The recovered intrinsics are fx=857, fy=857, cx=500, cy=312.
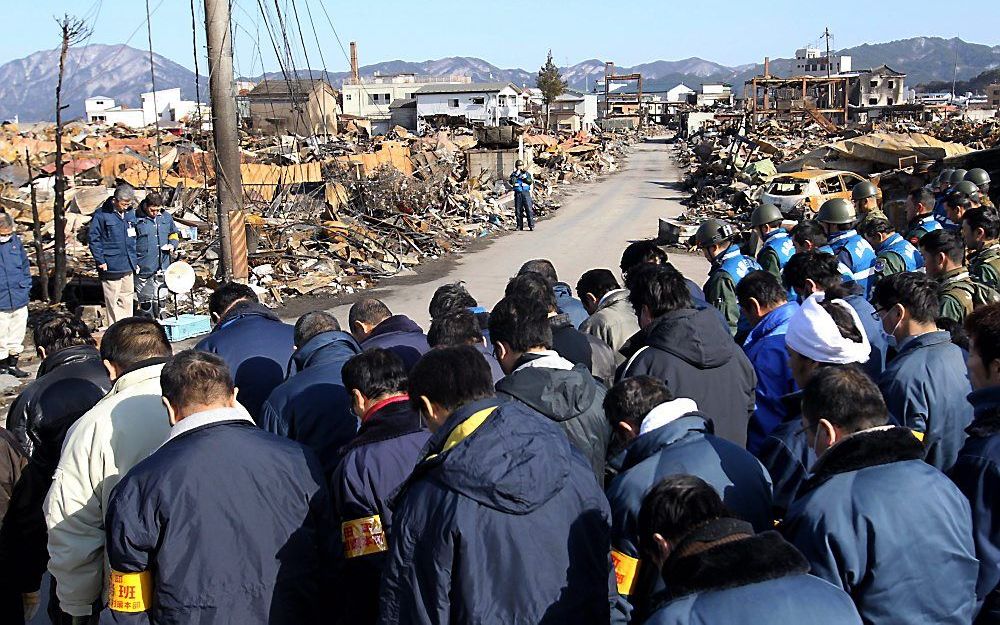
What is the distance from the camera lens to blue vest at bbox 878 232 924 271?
7473 millimetres

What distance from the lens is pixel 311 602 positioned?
346 cm

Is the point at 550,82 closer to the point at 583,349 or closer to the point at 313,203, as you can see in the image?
the point at 313,203

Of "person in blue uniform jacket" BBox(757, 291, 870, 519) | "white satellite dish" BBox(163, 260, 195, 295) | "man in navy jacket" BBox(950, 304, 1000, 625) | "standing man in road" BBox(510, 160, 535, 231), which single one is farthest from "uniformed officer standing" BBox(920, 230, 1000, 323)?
"standing man in road" BBox(510, 160, 535, 231)

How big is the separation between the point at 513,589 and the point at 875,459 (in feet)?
4.12

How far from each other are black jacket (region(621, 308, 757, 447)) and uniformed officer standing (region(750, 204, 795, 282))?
3313 millimetres

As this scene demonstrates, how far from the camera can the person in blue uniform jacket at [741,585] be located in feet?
6.89

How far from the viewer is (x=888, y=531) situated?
2695mm

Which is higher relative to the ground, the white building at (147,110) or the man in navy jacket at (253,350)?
the white building at (147,110)

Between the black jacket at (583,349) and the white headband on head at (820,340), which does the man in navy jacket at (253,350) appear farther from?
the white headband on head at (820,340)

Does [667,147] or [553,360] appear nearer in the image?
[553,360]

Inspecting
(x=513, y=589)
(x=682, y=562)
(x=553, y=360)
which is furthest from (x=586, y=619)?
(x=553, y=360)

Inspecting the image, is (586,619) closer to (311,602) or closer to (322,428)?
(311,602)

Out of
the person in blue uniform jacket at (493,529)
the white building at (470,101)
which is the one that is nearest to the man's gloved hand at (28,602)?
the person in blue uniform jacket at (493,529)

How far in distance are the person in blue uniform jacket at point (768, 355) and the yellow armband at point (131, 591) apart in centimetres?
312
